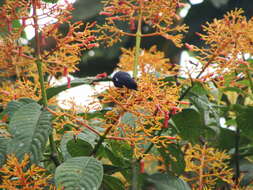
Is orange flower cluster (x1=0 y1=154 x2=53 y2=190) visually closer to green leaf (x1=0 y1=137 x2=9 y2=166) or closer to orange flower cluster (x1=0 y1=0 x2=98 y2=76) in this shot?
green leaf (x1=0 y1=137 x2=9 y2=166)

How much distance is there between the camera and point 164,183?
43.4 inches

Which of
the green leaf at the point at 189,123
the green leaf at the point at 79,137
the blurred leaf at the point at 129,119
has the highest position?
the green leaf at the point at 189,123

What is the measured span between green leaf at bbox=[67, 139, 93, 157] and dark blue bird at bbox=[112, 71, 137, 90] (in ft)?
0.56

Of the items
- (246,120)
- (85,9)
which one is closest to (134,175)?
(246,120)

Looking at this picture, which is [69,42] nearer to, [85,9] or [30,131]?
[30,131]

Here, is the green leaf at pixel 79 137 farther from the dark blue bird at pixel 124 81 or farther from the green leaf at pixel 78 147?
the dark blue bird at pixel 124 81

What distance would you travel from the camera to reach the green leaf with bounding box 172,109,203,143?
1266 mm

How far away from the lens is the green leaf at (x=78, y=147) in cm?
95

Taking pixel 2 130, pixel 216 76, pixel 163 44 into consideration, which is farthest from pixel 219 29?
pixel 163 44

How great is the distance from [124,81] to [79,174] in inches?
7.3

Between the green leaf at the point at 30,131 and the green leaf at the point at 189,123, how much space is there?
0.49 meters

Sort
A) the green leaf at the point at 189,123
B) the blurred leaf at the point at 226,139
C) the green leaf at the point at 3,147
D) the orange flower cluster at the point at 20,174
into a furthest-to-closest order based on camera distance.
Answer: the blurred leaf at the point at 226,139, the green leaf at the point at 189,123, the green leaf at the point at 3,147, the orange flower cluster at the point at 20,174

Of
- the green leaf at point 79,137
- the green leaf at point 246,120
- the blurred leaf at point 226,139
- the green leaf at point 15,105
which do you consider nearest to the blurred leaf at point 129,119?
the green leaf at point 79,137

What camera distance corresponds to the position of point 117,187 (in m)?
0.96
